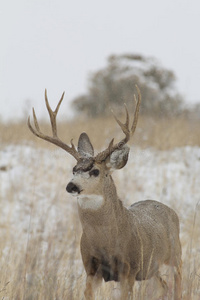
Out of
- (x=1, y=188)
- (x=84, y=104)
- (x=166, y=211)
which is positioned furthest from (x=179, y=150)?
(x=84, y=104)

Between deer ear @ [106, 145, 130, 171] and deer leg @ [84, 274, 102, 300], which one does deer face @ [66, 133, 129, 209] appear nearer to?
deer ear @ [106, 145, 130, 171]

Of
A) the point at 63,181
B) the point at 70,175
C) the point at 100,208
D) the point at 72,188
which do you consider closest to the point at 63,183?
the point at 63,181

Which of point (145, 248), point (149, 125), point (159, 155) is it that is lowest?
point (145, 248)

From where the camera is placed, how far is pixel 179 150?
33.5 ft

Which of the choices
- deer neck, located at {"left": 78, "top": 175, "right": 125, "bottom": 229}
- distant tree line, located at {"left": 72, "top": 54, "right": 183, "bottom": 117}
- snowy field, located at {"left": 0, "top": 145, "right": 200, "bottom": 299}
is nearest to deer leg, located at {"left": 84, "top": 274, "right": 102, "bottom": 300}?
deer neck, located at {"left": 78, "top": 175, "right": 125, "bottom": 229}

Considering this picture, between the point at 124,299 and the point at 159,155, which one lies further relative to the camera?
the point at 159,155

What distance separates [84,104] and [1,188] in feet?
45.2

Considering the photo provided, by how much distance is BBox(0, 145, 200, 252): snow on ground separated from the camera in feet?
25.4

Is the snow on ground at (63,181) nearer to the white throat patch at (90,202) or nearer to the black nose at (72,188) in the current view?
the white throat patch at (90,202)

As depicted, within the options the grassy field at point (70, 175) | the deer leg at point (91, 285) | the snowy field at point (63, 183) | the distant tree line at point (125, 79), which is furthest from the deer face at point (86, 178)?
the distant tree line at point (125, 79)

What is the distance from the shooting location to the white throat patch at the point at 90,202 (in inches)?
125

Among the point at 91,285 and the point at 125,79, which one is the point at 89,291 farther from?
the point at 125,79

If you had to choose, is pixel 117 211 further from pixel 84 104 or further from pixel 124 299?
pixel 84 104

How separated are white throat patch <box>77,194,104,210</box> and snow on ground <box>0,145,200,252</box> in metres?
3.90
